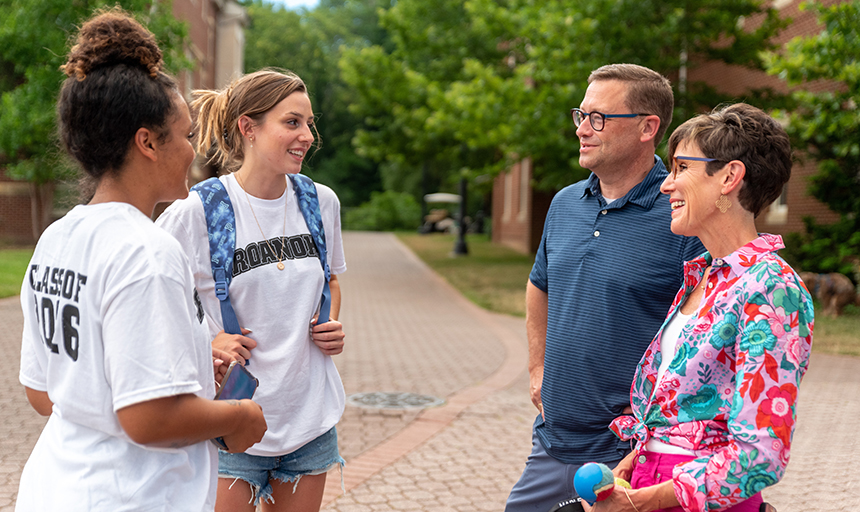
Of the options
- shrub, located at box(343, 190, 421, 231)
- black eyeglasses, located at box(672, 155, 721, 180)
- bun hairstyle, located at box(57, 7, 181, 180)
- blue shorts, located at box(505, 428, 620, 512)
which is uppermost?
bun hairstyle, located at box(57, 7, 181, 180)

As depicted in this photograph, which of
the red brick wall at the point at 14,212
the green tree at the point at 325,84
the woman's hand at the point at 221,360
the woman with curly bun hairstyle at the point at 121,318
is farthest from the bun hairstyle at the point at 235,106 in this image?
the green tree at the point at 325,84

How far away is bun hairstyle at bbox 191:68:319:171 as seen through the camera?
2.62m

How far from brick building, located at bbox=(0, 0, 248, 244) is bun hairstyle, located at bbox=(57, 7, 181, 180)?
17.1m

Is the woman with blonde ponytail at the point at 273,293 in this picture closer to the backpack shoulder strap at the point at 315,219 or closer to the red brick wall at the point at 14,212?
the backpack shoulder strap at the point at 315,219

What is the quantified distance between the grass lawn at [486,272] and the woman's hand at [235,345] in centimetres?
1111

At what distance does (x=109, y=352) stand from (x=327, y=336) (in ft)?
3.84

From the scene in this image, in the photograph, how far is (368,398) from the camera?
722cm

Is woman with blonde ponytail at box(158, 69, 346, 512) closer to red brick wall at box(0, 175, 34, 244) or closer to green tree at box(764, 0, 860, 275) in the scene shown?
green tree at box(764, 0, 860, 275)

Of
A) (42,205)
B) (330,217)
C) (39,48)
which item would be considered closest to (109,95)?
(330,217)

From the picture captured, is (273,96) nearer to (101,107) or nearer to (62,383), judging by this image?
(101,107)

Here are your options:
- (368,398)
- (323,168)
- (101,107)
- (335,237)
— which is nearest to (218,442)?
(101,107)

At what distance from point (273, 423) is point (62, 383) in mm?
1064

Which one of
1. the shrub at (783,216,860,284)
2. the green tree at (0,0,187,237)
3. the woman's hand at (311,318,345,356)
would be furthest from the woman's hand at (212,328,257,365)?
the shrub at (783,216,860,284)

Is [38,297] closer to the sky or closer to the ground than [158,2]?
closer to the ground
